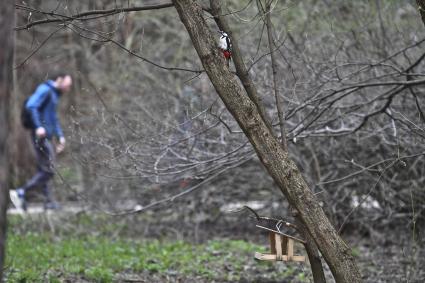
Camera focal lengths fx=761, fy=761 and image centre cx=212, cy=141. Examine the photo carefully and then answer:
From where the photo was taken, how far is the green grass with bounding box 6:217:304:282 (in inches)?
281

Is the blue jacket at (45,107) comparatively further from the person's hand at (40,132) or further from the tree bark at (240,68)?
the tree bark at (240,68)

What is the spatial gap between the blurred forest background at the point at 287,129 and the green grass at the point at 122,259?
0.61m

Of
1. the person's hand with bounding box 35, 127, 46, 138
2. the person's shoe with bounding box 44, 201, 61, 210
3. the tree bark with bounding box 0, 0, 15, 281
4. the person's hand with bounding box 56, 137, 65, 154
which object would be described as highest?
the person's hand with bounding box 35, 127, 46, 138

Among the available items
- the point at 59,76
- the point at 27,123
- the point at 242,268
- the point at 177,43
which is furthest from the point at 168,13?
the point at 242,268

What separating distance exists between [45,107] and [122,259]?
4.54 m

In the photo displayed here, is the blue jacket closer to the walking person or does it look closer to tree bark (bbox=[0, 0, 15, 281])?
the walking person

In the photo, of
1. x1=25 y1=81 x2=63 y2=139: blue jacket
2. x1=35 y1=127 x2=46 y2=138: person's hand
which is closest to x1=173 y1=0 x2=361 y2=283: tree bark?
x1=35 y1=127 x2=46 y2=138: person's hand

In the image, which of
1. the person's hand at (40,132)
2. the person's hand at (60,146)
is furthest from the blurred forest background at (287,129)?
the person's hand at (40,132)

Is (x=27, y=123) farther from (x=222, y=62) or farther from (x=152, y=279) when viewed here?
(x=222, y=62)

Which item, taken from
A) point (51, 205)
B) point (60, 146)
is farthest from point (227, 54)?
point (51, 205)

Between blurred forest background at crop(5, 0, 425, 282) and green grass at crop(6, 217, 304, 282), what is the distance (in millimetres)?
611

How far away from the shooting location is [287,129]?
26.0 feet

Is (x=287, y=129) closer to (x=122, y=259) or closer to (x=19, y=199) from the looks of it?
(x=122, y=259)

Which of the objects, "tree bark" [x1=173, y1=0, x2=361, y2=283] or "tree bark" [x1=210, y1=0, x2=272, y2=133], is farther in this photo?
"tree bark" [x1=210, y1=0, x2=272, y2=133]
